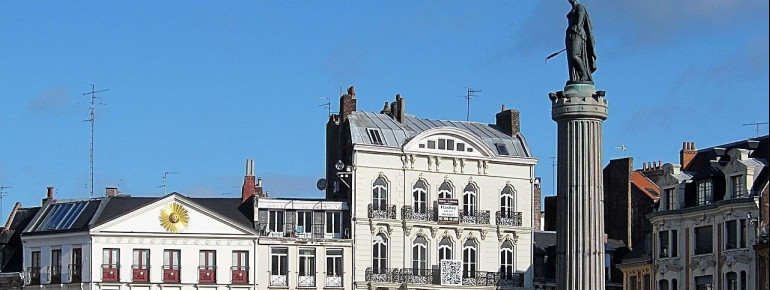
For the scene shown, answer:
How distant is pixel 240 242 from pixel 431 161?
33.6 ft

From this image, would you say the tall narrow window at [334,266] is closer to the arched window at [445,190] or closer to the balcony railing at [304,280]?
the balcony railing at [304,280]

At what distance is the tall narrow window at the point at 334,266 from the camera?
298 feet

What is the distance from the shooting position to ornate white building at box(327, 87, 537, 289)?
301 feet

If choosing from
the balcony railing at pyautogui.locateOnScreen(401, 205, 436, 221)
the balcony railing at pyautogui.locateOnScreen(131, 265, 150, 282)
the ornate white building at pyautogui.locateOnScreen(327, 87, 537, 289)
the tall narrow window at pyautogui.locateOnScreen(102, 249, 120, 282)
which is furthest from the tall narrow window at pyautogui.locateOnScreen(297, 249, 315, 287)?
the tall narrow window at pyautogui.locateOnScreen(102, 249, 120, 282)

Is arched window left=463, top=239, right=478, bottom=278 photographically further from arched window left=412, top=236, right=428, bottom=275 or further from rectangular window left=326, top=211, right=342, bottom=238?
rectangular window left=326, top=211, right=342, bottom=238

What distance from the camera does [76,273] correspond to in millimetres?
89188

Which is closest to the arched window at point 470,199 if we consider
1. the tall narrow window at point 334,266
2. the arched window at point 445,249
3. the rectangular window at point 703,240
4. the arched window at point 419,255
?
the arched window at point 445,249

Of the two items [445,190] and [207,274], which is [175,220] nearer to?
[207,274]

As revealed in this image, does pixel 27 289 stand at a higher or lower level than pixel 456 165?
lower

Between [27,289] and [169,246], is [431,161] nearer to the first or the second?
[169,246]

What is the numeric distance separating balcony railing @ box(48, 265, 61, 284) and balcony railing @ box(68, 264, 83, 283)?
982 mm

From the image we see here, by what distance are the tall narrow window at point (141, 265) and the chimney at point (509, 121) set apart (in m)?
19.8

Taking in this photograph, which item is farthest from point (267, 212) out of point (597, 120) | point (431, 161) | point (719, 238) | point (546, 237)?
point (597, 120)

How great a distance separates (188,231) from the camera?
293ft
